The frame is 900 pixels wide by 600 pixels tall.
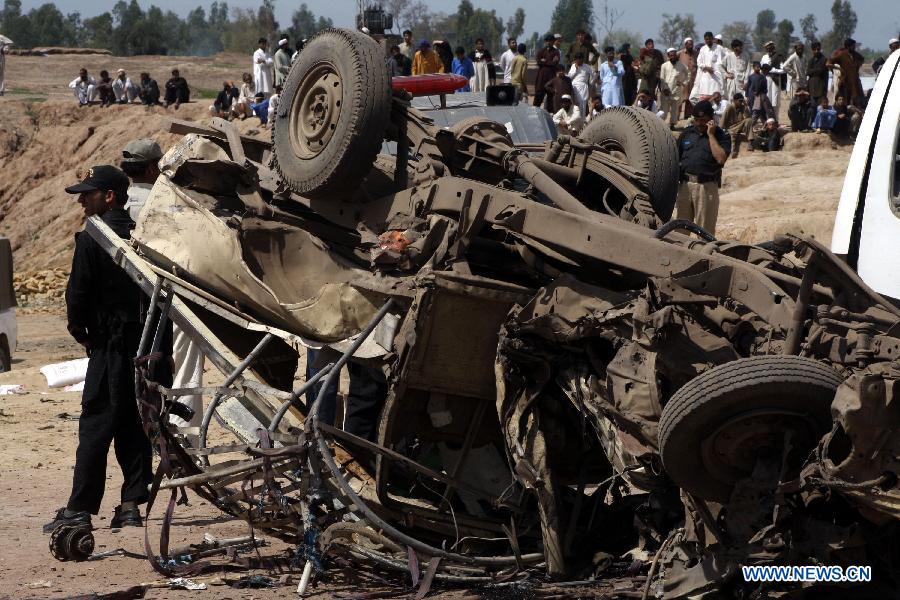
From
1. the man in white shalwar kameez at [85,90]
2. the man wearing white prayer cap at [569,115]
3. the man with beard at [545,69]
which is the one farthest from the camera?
the man in white shalwar kameez at [85,90]

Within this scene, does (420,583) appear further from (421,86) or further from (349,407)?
(421,86)

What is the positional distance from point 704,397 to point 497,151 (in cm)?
236

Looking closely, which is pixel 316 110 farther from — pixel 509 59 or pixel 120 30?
pixel 120 30

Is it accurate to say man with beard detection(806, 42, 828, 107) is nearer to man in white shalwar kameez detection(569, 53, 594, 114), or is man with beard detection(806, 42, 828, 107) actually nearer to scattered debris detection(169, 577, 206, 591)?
man in white shalwar kameez detection(569, 53, 594, 114)

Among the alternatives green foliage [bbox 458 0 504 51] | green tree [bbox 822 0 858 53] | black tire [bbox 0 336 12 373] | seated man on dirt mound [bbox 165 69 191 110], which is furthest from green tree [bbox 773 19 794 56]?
black tire [bbox 0 336 12 373]

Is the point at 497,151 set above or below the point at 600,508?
above

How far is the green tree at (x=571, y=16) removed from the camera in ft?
188

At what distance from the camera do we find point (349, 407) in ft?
18.0

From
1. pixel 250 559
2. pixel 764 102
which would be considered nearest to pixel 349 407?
pixel 250 559

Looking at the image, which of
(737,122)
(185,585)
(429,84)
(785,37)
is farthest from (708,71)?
(785,37)

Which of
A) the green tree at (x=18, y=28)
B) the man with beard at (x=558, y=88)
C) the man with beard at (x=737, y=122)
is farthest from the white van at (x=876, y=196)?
the green tree at (x=18, y=28)

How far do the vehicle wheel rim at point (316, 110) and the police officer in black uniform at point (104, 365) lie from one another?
1.14m

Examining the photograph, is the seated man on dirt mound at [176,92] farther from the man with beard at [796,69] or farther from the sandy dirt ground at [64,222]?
the man with beard at [796,69]
